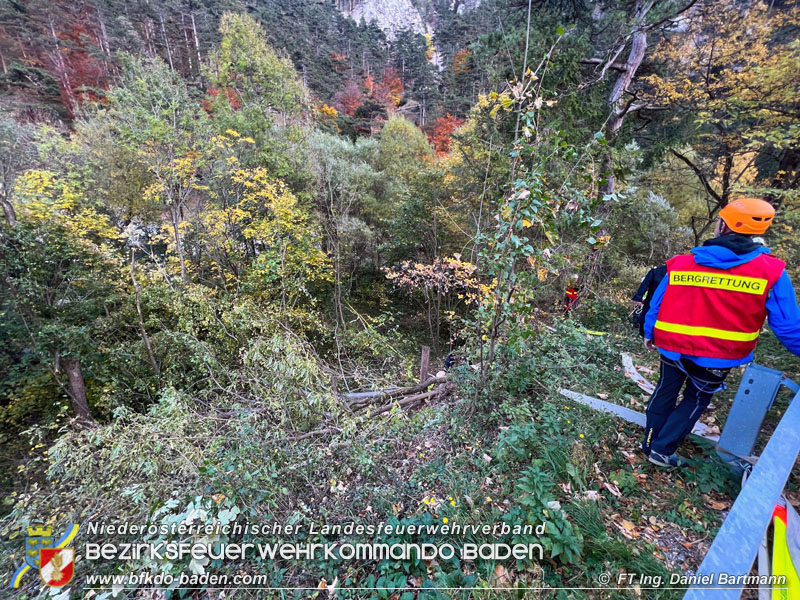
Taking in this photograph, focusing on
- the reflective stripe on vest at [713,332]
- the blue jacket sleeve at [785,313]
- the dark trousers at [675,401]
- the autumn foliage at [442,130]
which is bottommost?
the dark trousers at [675,401]

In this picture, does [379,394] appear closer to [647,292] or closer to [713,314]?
[647,292]

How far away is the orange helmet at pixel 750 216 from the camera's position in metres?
1.96

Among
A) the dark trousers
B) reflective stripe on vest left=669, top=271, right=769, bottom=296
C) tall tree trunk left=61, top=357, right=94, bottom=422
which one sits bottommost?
tall tree trunk left=61, top=357, right=94, bottom=422

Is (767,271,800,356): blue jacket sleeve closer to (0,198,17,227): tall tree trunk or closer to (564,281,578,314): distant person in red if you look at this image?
(564,281,578,314): distant person in red

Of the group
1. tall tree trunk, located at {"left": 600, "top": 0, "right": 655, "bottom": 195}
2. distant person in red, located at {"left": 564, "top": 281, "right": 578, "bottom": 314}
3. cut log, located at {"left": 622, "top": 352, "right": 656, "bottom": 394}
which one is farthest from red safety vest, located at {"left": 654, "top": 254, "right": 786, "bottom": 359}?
tall tree trunk, located at {"left": 600, "top": 0, "right": 655, "bottom": 195}

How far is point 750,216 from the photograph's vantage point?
1.97 m

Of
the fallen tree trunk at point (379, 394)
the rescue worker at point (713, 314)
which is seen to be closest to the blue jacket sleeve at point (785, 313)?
the rescue worker at point (713, 314)

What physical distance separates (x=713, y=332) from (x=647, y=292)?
0.52 meters

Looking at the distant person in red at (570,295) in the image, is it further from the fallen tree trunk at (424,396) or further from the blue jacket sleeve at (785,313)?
the blue jacket sleeve at (785,313)

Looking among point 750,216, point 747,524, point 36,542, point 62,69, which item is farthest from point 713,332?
point 62,69

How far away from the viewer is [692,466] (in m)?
2.37

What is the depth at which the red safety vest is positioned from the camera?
6.37ft

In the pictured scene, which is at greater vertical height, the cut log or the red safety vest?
the red safety vest

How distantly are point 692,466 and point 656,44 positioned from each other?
393 inches
